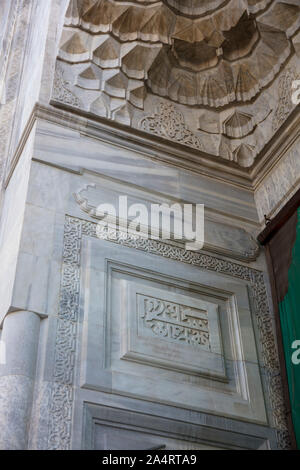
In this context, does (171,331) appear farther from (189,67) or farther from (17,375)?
(189,67)

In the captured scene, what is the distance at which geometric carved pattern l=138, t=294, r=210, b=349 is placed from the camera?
4.09m

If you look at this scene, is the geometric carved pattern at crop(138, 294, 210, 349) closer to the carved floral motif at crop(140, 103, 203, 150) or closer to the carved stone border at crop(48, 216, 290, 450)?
the carved stone border at crop(48, 216, 290, 450)

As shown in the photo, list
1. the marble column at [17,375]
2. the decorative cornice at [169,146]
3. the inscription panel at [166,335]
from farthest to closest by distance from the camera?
1. the decorative cornice at [169,146]
2. the inscription panel at [166,335]
3. the marble column at [17,375]

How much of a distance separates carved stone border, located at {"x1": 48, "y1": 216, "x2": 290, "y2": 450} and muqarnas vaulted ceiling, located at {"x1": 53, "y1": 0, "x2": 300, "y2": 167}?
3.55 ft

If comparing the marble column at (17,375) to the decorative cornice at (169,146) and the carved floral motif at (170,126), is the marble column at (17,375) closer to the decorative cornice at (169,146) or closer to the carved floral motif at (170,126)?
the decorative cornice at (169,146)

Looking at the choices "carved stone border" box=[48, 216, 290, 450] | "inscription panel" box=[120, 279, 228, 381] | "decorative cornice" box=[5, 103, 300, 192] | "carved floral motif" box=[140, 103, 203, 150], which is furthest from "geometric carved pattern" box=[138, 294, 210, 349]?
"carved floral motif" box=[140, 103, 203, 150]

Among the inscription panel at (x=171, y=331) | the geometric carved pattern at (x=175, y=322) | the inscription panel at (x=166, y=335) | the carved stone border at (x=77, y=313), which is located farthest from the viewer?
the geometric carved pattern at (x=175, y=322)

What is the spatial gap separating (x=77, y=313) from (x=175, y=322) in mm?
693

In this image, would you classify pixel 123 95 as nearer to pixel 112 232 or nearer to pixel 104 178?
pixel 104 178

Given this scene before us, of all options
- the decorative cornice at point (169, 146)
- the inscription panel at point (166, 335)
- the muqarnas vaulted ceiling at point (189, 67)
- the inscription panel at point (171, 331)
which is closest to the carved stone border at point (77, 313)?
the inscription panel at point (166, 335)

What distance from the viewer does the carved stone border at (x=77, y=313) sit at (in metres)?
3.43

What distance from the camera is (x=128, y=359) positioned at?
3842mm

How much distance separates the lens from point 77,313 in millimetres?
3842

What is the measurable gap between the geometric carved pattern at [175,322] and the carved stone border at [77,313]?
42cm
